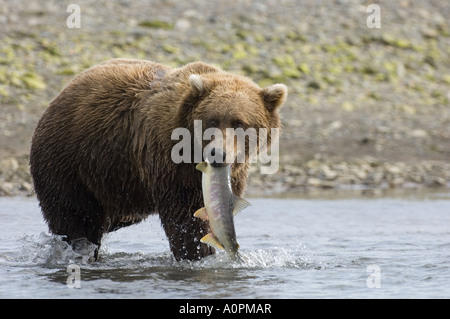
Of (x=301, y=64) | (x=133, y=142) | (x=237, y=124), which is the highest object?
(x=301, y=64)

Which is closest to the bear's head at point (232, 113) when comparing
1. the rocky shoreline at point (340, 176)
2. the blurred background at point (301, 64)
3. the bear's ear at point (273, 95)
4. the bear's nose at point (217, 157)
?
the bear's ear at point (273, 95)

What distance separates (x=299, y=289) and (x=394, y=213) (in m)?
5.03

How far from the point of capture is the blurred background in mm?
14602

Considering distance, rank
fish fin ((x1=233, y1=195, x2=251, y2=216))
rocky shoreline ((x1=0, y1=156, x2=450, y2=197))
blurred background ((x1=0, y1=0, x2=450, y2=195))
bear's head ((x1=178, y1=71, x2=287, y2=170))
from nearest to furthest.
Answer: fish fin ((x1=233, y1=195, x2=251, y2=216)), bear's head ((x1=178, y1=71, x2=287, y2=170)), rocky shoreline ((x1=0, y1=156, x2=450, y2=197)), blurred background ((x1=0, y1=0, x2=450, y2=195))

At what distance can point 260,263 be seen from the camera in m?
8.09

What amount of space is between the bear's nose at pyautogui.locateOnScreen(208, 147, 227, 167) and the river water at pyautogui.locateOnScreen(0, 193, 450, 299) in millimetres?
1027

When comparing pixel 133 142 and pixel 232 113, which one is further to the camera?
pixel 133 142

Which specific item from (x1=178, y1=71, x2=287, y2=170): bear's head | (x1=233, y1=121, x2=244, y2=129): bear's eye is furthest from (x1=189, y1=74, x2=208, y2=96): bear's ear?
(x1=233, y1=121, x2=244, y2=129): bear's eye

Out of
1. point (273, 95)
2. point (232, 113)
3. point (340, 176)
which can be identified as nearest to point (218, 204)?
point (232, 113)

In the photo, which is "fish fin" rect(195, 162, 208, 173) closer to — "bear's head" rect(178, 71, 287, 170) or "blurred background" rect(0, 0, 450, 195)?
"bear's head" rect(178, 71, 287, 170)

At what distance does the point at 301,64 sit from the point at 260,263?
10217mm

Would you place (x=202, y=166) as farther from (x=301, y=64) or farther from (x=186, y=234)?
Answer: (x=301, y=64)

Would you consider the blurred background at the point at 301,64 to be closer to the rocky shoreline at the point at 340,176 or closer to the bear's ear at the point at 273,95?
the rocky shoreline at the point at 340,176

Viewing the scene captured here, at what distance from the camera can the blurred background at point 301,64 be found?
14.6 metres
